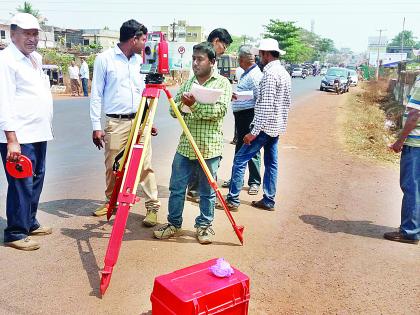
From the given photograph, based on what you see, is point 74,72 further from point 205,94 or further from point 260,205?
point 205,94

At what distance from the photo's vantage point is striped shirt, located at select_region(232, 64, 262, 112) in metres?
5.35

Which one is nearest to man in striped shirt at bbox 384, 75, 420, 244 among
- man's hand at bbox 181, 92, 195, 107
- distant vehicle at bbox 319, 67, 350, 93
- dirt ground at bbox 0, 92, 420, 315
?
dirt ground at bbox 0, 92, 420, 315

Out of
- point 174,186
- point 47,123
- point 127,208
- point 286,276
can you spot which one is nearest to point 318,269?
point 286,276

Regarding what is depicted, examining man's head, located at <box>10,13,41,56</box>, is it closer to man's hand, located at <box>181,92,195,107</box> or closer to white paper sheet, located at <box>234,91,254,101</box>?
man's hand, located at <box>181,92,195,107</box>

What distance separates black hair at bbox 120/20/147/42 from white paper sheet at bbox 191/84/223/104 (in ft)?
3.93

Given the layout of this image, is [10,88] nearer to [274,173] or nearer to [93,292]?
[93,292]

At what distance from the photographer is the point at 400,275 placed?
11.7ft

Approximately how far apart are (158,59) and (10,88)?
4.01 ft

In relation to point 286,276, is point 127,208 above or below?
above

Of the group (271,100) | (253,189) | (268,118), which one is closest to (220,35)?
(271,100)

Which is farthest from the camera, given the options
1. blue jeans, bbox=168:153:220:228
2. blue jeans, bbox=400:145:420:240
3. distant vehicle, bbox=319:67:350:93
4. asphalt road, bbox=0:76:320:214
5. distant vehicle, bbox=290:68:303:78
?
distant vehicle, bbox=290:68:303:78

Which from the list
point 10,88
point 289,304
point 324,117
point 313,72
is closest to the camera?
point 289,304

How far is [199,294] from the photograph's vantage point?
2461mm

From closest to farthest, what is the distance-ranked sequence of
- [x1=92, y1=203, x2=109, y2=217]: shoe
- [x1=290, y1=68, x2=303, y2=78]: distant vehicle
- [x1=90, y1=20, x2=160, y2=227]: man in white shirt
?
1. [x1=90, y1=20, x2=160, y2=227]: man in white shirt
2. [x1=92, y1=203, x2=109, y2=217]: shoe
3. [x1=290, y1=68, x2=303, y2=78]: distant vehicle
